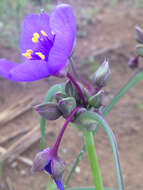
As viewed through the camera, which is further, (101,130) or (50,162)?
(101,130)

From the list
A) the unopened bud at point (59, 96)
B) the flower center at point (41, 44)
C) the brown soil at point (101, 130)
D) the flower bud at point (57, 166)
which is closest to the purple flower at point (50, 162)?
the flower bud at point (57, 166)

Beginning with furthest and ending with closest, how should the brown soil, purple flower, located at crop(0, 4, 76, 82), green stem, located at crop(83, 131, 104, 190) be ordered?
the brown soil, green stem, located at crop(83, 131, 104, 190), purple flower, located at crop(0, 4, 76, 82)

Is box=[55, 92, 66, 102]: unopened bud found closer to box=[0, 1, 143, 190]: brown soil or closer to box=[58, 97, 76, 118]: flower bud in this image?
Result: box=[58, 97, 76, 118]: flower bud

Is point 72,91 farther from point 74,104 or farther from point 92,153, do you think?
point 92,153

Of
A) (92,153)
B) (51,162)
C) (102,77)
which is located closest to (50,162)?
(51,162)

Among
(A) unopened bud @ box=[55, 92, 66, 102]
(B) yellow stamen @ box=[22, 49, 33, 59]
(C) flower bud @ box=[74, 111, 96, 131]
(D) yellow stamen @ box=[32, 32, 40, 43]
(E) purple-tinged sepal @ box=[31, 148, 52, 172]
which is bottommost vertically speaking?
(E) purple-tinged sepal @ box=[31, 148, 52, 172]

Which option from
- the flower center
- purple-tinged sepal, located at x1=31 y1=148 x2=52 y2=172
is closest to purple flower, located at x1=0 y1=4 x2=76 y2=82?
the flower center

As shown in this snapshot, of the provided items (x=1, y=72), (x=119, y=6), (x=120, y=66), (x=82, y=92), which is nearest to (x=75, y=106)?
(x=82, y=92)
